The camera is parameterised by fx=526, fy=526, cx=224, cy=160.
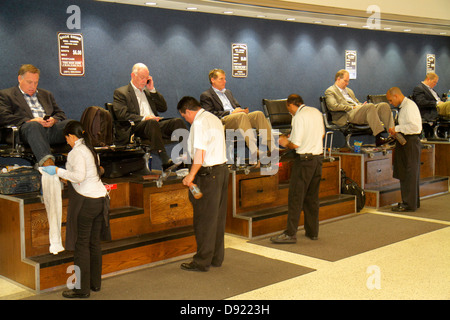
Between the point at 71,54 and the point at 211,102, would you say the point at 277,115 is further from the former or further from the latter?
the point at 71,54

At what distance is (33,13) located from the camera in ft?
20.7

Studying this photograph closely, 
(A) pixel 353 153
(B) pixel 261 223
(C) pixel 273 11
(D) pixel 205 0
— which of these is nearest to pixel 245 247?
(B) pixel 261 223

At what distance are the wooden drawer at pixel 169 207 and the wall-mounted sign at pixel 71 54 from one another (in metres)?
2.41

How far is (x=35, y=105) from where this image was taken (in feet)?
18.3

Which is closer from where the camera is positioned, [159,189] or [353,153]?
[159,189]

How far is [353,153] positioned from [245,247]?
299cm

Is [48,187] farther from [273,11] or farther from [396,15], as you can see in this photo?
[396,15]

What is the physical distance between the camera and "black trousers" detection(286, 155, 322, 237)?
5.55 metres

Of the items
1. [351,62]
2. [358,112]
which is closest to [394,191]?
[358,112]

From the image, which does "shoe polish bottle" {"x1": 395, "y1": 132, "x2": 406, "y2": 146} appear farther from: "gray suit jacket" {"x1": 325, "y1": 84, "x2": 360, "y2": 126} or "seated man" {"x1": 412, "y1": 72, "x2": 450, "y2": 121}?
"seated man" {"x1": 412, "y1": 72, "x2": 450, "y2": 121}

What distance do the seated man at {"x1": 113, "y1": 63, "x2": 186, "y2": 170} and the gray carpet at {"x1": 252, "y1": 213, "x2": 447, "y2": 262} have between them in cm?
159

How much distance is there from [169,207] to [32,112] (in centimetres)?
175

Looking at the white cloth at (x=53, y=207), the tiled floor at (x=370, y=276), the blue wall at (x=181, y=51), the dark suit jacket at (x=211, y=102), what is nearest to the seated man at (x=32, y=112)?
the white cloth at (x=53, y=207)

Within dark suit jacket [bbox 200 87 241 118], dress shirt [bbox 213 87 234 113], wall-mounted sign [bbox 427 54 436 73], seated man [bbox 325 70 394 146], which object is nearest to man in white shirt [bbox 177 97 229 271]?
dark suit jacket [bbox 200 87 241 118]
